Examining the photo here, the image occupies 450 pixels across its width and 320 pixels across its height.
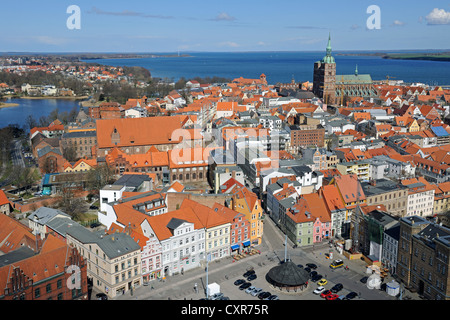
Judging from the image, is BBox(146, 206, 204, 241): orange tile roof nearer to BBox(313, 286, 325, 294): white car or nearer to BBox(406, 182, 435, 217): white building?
BBox(313, 286, 325, 294): white car

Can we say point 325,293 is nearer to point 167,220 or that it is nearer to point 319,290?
point 319,290

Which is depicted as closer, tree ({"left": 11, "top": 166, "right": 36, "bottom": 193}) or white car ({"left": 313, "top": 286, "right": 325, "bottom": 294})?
white car ({"left": 313, "top": 286, "right": 325, "bottom": 294})

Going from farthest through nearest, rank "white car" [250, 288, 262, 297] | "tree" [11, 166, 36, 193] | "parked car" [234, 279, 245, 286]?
"tree" [11, 166, 36, 193]
"parked car" [234, 279, 245, 286]
"white car" [250, 288, 262, 297]

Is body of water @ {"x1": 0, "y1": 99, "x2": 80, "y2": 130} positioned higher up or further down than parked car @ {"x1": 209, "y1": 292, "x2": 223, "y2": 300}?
higher up

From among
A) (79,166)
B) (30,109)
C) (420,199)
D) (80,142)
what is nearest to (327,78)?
(80,142)

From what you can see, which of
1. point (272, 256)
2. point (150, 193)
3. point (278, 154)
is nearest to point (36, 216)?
point (150, 193)

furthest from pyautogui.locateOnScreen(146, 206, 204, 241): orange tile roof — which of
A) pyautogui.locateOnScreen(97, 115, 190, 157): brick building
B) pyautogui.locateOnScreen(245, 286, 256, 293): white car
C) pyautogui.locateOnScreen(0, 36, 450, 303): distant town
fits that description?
pyautogui.locateOnScreen(97, 115, 190, 157): brick building
